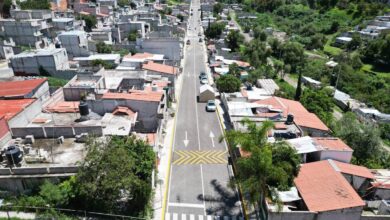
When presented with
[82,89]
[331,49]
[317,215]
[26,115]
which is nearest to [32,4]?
[82,89]

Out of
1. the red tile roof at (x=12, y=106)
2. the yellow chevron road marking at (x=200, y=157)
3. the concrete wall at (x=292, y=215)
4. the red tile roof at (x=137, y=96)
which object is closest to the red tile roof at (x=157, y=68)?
the red tile roof at (x=137, y=96)

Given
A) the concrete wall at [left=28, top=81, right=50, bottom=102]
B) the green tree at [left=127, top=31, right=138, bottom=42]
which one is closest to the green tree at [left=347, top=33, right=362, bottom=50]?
the green tree at [left=127, top=31, right=138, bottom=42]

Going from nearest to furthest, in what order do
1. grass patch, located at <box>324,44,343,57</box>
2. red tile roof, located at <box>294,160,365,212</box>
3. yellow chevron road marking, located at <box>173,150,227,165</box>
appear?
red tile roof, located at <box>294,160,365,212</box> < yellow chevron road marking, located at <box>173,150,227,165</box> < grass patch, located at <box>324,44,343,57</box>

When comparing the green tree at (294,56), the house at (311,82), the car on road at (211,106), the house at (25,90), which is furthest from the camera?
the green tree at (294,56)

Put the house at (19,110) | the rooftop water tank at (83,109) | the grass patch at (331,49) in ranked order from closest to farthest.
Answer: the house at (19,110) < the rooftop water tank at (83,109) < the grass patch at (331,49)

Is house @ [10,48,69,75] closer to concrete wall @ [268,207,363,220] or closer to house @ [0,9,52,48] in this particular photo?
house @ [0,9,52,48]

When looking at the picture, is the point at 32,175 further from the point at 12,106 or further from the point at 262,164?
the point at 262,164

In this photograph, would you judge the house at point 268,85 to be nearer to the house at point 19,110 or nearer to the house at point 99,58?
the house at point 99,58
